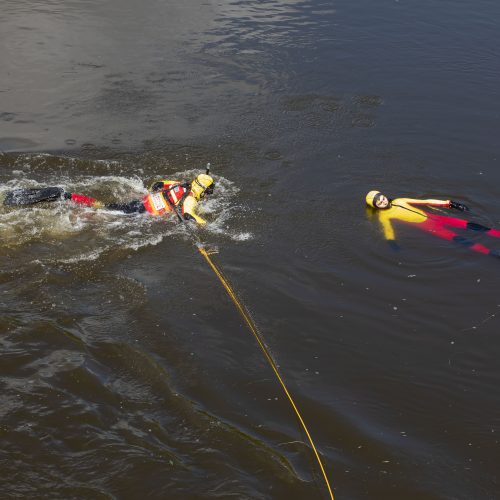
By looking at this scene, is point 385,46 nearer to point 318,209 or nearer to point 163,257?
point 318,209

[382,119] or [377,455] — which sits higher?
[382,119]

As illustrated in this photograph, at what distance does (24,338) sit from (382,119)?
10425mm

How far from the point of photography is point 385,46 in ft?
62.6

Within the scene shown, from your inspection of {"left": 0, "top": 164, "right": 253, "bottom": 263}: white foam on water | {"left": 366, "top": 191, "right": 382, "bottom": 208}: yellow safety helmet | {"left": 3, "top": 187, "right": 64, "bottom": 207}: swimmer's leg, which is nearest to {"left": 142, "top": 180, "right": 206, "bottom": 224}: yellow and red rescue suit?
{"left": 0, "top": 164, "right": 253, "bottom": 263}: white foam on water

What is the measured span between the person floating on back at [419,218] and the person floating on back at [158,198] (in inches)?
122

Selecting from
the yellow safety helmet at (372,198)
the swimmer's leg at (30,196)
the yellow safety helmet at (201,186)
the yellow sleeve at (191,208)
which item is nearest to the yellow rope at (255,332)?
the yellow sleeve at (191,208)

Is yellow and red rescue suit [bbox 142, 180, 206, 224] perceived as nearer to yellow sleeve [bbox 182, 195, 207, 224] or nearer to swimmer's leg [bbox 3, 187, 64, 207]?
yellow sleeve [bbox 182, 195, 207, 224]

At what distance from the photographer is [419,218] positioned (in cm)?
1102

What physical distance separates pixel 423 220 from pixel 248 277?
3.63 meters

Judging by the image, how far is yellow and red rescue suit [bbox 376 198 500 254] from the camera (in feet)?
34.9

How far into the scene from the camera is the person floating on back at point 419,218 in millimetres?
10672

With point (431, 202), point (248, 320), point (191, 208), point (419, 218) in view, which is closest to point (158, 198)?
point (191, 208)

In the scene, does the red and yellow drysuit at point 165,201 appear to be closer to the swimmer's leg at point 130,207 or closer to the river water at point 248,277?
the swimmer's leg at point 130,207

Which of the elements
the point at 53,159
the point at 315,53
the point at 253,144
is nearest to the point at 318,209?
the point at 253,144
